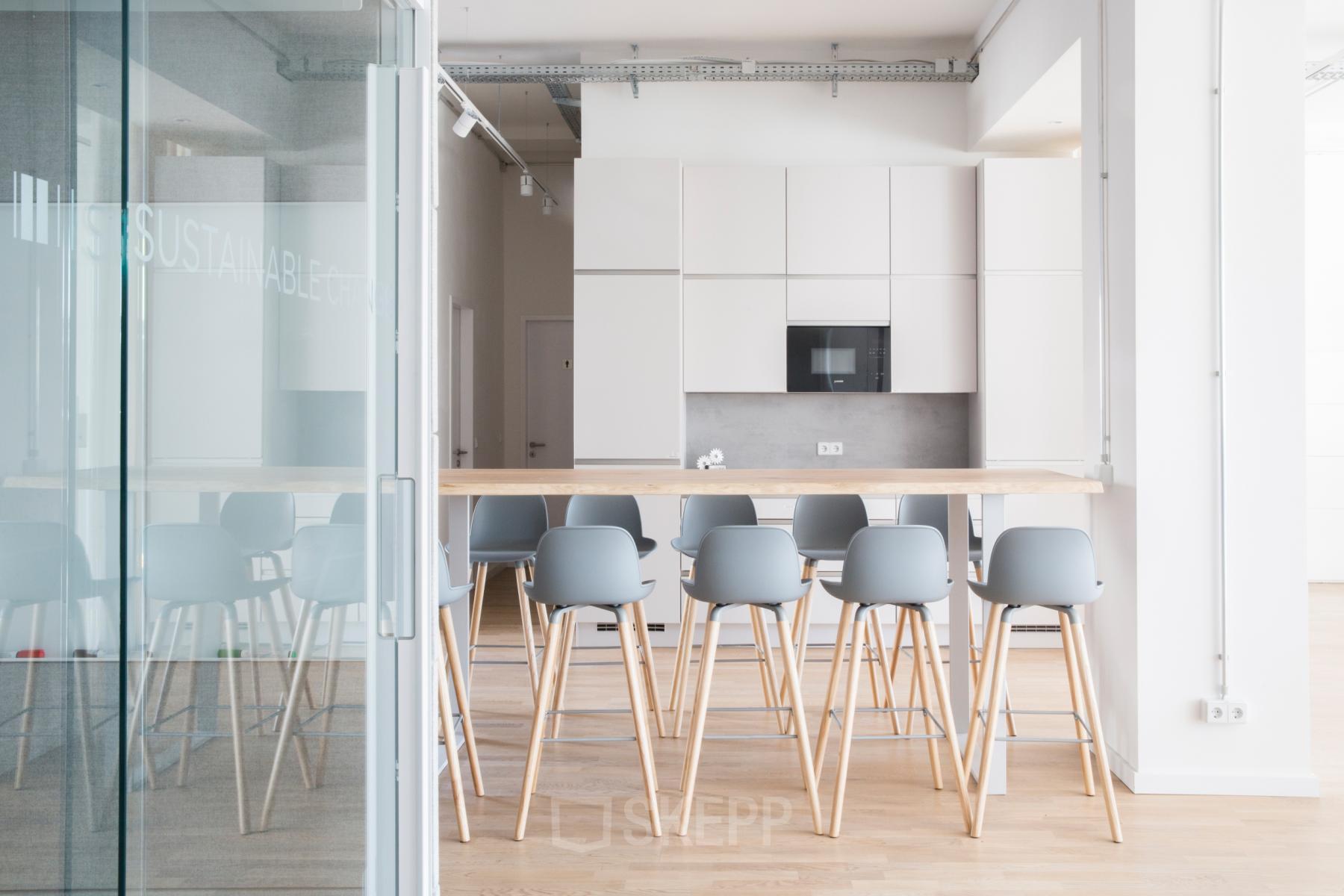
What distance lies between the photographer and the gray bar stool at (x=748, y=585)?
2918mm

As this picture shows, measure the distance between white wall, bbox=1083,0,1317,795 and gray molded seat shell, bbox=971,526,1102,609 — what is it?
38cm

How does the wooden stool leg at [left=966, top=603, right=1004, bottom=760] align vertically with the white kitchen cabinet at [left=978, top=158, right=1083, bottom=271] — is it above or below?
below

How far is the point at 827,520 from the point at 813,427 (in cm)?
215

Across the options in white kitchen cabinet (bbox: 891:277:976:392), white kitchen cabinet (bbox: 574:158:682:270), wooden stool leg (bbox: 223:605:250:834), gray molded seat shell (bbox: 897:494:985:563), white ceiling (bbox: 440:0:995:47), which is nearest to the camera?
wooden stool leg (bbox: 223:605:250:834)

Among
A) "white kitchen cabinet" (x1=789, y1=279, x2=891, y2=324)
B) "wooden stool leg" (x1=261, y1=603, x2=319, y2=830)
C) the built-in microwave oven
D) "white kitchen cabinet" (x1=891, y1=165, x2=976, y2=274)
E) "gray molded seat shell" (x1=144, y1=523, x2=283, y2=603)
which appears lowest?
"wooden stool leg" (x1=261, y1=603, x2=319, y2=830)

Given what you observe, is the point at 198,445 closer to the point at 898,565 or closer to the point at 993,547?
the point at 898,565

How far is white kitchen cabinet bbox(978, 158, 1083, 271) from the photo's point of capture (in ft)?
17.6

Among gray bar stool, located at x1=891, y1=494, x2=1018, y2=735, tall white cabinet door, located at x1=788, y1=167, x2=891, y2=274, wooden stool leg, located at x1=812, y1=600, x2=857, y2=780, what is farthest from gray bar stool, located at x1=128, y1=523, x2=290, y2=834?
tall white cabinet door, located at x1=788, y1=167, x2=891, y2=274

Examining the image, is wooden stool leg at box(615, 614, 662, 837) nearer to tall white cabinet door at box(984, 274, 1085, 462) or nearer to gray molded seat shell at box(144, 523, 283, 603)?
gray molded seat shell at box(144, 523, 283, 603)

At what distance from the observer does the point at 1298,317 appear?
125 inches

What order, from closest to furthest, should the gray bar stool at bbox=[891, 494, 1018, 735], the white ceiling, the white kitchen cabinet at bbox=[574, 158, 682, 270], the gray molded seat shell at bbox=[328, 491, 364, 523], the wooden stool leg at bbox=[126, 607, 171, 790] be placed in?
the wooden stool leg at bbox=[126, 607, 171, 790] < the gray molded seat shell at bbox=[328, 491, 364, 523] < the gray bar stool at bbox=[891, 494, 1018, 735] < the white ceiling < the white kitchen cabinet at bbox=[574, 158, 682, 270]

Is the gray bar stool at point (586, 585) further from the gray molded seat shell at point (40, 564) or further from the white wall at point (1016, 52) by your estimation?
the white wall at point (1016, 52)

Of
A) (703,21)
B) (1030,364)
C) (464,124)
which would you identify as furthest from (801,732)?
(703,21)

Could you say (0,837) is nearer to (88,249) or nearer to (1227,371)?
(88,249)
